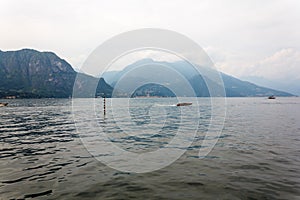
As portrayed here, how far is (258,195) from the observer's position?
1475 centimetres

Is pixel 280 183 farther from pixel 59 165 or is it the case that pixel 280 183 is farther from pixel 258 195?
pixel 59 165

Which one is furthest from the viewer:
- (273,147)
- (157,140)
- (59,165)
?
(157,140)

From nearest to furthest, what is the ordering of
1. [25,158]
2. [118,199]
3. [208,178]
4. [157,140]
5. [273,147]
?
[118,199], [208,178], [25,158], [273,147], [157,140]

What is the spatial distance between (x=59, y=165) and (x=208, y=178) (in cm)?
1401

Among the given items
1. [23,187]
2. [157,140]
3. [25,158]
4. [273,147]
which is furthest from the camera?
[157,140]

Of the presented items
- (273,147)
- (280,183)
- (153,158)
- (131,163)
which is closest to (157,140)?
(153,158)

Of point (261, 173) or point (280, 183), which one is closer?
point (280, 183)

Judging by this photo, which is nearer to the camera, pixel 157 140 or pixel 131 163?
pixel 131 163

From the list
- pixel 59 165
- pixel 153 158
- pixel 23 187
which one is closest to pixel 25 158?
pixel 59 165

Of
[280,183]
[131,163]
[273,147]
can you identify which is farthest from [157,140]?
[280,183]

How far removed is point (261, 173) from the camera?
1912 cm

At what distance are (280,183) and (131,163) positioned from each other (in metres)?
13.1

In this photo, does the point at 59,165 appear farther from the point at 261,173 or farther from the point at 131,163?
the point at 261,173

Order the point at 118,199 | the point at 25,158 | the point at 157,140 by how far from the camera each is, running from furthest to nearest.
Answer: the point at 157,140
the point at 25,158
the point at 118,199
